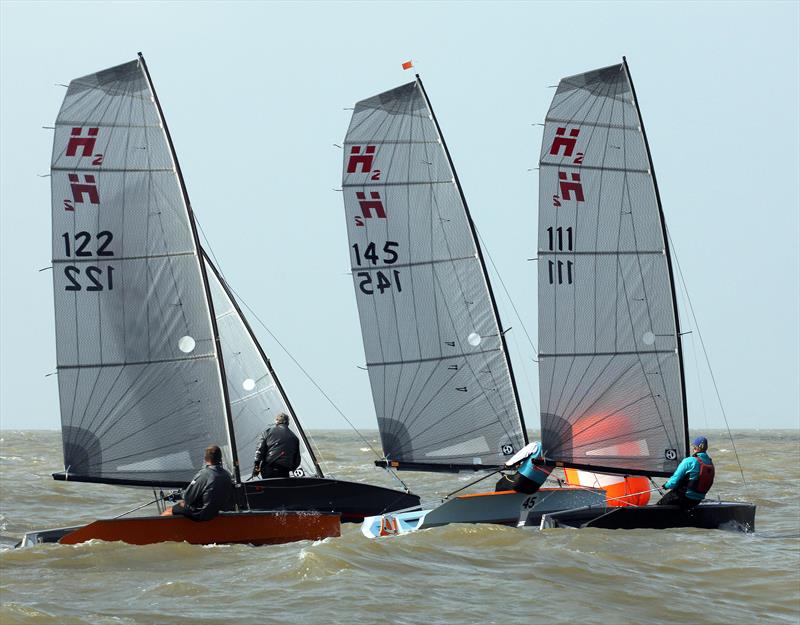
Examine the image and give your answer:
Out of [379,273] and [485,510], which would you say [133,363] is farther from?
[485,510]

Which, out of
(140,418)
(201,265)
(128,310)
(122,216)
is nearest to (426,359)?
(201,265)

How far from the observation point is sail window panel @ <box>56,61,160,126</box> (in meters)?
17.3

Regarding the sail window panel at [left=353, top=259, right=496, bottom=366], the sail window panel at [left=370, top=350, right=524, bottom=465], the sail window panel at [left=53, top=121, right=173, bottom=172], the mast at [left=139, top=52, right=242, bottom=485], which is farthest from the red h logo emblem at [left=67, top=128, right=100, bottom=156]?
the sail window panel at [left=370, top=350, right=524, bottom=465]

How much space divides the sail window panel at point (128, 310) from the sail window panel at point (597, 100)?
5.78 meters

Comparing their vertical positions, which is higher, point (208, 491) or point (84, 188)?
point (84, 188)

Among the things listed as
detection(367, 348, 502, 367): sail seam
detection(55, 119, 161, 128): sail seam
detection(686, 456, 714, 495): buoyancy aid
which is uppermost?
detection(55, 119, 161, 128): sail seam

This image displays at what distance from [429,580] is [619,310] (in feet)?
21.6

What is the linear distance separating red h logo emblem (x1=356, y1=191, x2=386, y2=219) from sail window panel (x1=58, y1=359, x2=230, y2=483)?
3950 millimetres

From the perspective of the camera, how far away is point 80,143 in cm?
1723

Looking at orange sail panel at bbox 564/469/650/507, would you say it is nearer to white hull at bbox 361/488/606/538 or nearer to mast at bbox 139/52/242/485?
white hull at bbox 361/488/606/538

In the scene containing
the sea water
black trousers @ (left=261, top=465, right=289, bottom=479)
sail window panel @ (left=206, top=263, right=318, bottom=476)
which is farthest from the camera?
sail window panel @ (left=206, top=263, right=318, bottom=476)

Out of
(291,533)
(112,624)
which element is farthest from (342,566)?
(112,624)

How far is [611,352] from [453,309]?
8.58ft

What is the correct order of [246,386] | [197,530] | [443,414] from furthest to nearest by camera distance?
[246,386]
[443,414]
[197,530]
